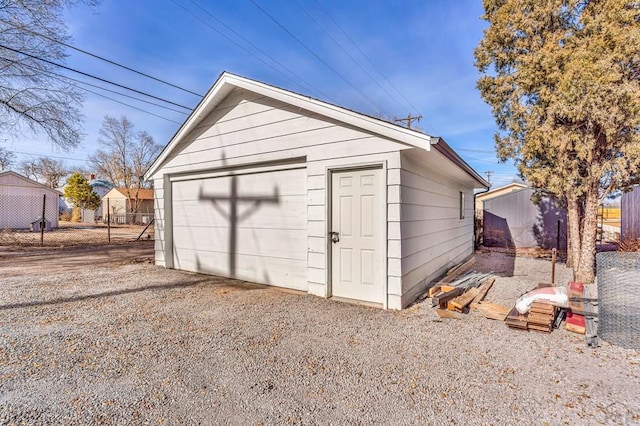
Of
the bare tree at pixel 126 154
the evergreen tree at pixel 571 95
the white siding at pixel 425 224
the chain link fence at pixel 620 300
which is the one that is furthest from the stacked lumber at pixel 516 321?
the bare tree at pixel 126 154

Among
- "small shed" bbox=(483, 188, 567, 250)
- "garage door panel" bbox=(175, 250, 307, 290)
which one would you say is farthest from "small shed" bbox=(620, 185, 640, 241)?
"garage door panel" bbox=(175, 250, 307, 290)

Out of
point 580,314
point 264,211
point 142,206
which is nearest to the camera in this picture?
point 580,314

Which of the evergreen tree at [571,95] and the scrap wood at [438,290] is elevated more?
the evergreen tree at [571,95]

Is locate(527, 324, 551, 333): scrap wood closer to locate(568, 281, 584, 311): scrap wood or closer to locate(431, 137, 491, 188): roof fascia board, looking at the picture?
locate(568, 281, 584, 311): scrap wood

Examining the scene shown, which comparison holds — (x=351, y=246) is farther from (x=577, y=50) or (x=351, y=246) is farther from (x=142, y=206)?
(x=142, y=206)

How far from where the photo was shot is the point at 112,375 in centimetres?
260

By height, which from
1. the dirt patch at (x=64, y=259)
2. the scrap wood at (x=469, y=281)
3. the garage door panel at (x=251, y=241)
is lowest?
the dirt patch at (x=64, y=259)

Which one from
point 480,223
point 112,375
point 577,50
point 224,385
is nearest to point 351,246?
point 224,385

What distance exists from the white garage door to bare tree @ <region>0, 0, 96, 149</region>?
688cm

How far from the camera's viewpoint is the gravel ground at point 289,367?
213 centimetres

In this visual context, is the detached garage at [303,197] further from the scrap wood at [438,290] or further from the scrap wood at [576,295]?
the scrap wood at [576,295]

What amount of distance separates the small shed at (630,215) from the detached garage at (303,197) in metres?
5.99

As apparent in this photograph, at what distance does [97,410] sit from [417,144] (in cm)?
413

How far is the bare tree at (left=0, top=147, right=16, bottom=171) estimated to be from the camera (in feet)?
45.6
